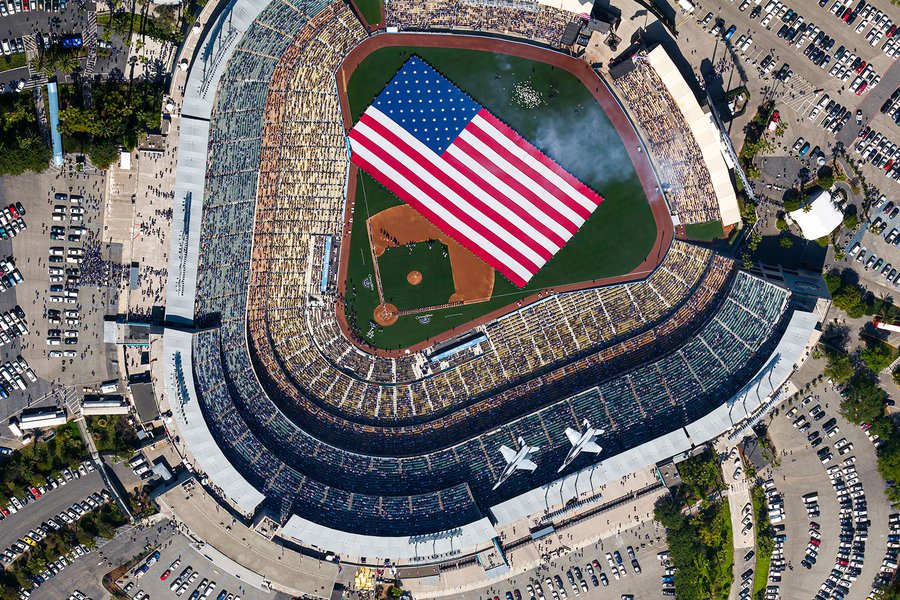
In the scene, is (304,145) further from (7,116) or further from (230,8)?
(7,116)

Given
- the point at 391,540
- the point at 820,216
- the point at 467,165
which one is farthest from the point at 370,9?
the point at 391,540

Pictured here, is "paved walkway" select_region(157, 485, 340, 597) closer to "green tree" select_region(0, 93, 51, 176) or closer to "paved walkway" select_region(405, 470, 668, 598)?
"paved walkway" select_region(405, 470, 668, 598)

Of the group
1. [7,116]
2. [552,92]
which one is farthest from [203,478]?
[552,92]

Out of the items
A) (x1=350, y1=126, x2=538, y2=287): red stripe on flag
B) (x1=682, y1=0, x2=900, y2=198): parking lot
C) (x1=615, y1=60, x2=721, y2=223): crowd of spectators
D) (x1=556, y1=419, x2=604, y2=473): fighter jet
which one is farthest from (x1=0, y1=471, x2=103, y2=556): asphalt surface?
(x1=682, y1=0, x2=900, y2=198): parking lot

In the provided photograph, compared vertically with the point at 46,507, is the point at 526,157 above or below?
above

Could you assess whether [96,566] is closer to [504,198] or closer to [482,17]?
[504,198]

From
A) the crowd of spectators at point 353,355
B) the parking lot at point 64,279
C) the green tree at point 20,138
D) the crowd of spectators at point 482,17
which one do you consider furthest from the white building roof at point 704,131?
the green tree at point 20,138
